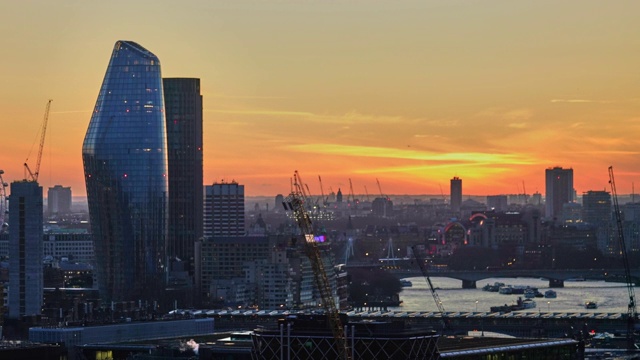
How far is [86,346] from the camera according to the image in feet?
221

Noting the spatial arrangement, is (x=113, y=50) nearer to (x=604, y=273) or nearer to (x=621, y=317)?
(x=621, y=317)

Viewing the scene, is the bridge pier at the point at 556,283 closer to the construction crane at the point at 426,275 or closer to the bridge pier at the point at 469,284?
the bridge pier at the point at 469,284

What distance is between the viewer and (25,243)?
102312 millimetres

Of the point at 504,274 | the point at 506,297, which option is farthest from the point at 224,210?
the point at 506,297

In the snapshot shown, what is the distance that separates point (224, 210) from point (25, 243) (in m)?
59.9

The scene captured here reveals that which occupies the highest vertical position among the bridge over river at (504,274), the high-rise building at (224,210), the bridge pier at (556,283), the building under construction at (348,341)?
the high-rise building at (224,210)

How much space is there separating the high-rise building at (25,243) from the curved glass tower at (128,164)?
17741 millimetres

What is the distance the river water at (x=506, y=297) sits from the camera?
122 metres

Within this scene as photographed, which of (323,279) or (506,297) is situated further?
(506,297)

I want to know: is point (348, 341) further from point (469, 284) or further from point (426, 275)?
point (469, 284)

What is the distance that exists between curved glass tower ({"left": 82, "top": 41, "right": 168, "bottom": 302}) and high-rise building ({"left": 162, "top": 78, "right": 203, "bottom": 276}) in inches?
727

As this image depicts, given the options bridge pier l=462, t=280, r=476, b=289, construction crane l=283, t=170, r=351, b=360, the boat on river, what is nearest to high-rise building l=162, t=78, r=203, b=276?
bridge pier l=462, t=280, r=476, b=289

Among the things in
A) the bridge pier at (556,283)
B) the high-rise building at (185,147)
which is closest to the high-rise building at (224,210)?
the high-rise building at (185,147)

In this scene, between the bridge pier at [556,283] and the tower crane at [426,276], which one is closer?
the tower crane at [426,276]
